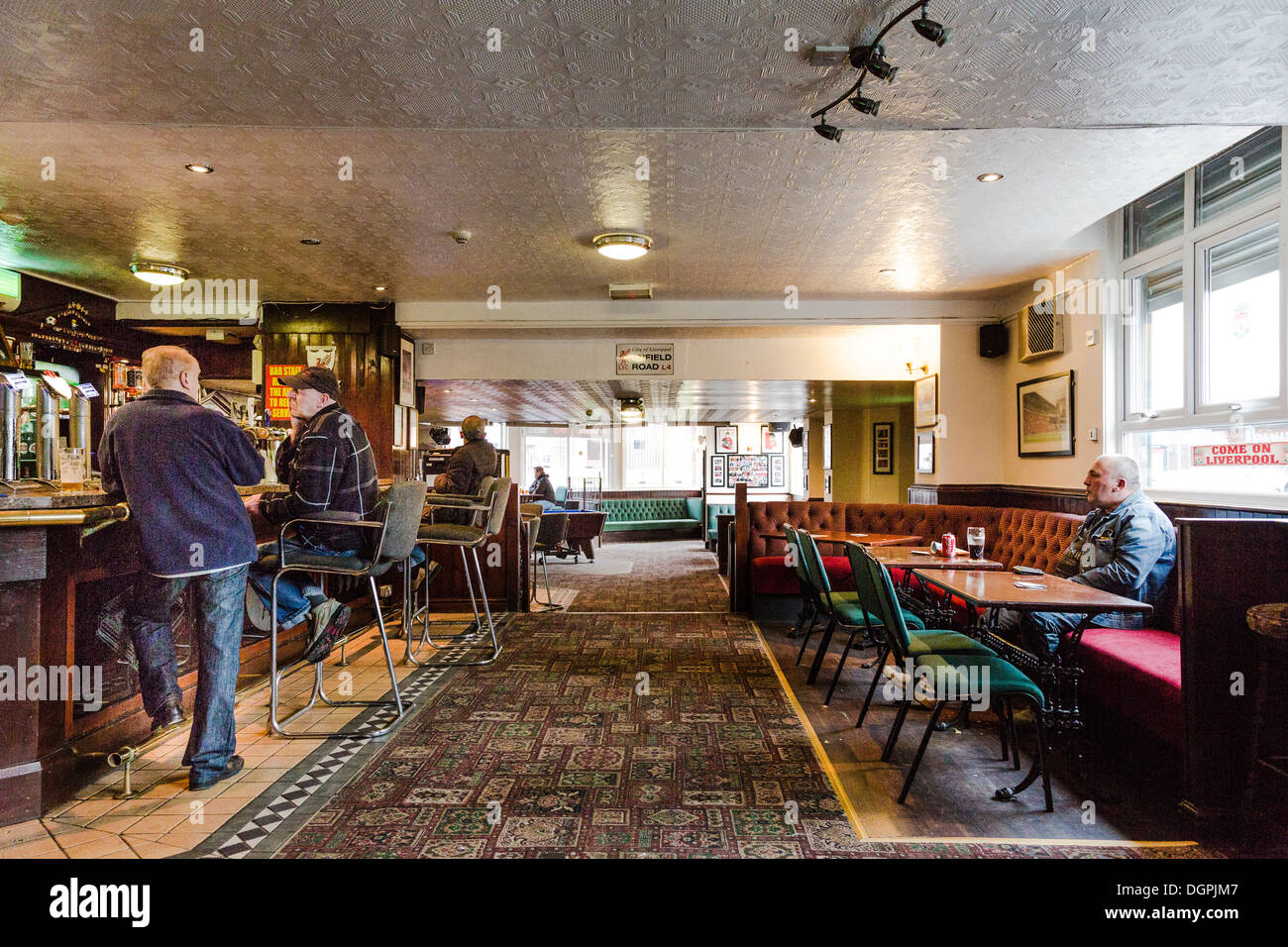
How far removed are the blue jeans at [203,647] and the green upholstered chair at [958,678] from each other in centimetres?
265

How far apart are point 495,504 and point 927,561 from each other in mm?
2631

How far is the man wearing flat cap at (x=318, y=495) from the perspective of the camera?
3.17 meters

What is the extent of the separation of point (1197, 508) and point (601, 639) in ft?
13.0

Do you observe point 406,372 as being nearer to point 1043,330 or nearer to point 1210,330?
point 1043,330

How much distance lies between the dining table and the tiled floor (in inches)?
116

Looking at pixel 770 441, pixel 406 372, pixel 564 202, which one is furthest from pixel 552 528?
pixel 770 441

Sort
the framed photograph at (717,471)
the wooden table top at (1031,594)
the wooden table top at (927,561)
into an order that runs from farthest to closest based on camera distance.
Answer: the framed photograph at (717,471) < the wooden table top at (927,561) < the wooden table top at (1031,594)

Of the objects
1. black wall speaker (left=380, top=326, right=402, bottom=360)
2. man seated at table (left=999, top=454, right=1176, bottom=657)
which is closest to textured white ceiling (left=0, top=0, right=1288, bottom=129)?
man seated at table (left=999, top=454, right=1176, bottom=657)

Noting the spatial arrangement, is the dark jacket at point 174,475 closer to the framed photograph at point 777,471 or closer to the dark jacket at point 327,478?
the dark jacket at point 327,478

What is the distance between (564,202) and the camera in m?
4.50

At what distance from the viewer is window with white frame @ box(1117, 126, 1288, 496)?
3.82 meters

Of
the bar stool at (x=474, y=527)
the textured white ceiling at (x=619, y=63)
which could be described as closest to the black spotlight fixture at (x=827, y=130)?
the textured white ceiling at (x=619, y=63)

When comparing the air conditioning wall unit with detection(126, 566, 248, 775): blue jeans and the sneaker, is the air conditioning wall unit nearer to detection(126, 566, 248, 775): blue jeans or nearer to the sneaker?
the sneaker
